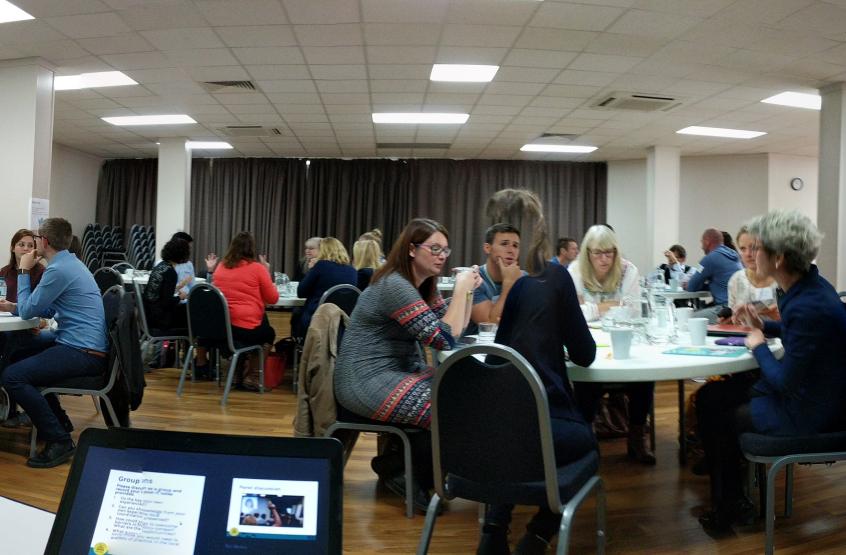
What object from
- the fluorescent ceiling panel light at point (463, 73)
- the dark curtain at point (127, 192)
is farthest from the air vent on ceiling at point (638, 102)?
the dark curtain at point (127, 192)

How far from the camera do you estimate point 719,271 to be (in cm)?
462

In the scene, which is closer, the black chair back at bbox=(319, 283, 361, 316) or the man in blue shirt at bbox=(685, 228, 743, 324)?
the black chair back at bbox=(319, 283, 361, 316)

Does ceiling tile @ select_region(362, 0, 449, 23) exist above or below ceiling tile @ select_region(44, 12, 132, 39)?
above

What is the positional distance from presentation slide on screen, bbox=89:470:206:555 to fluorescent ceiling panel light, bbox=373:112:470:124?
6672mm

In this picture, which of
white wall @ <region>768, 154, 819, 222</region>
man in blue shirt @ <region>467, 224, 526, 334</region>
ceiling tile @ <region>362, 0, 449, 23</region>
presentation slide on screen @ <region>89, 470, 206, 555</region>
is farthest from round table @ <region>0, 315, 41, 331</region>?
white wall @ <region>768, 154, 819, 222</region>

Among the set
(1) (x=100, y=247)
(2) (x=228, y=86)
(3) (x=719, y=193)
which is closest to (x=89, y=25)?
(2) (x=228, y=86)

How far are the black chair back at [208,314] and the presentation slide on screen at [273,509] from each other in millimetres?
3671

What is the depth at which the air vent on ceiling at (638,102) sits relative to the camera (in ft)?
20.0

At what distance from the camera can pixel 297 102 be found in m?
6.41

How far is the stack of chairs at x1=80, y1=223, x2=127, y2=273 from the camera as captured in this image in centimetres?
976

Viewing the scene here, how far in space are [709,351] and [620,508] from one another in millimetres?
776

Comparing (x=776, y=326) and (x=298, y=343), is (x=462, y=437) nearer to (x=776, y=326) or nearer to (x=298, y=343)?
(x=776, y=326)

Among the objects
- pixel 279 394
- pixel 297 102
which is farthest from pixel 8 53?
pixel 279 394

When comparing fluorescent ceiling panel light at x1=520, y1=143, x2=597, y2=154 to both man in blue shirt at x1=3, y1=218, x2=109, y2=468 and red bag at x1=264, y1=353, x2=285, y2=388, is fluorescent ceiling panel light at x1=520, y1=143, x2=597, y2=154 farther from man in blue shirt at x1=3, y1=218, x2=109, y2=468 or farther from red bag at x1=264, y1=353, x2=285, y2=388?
man in blue shirt at x1=3, y1=218, x2=109, y2=468
